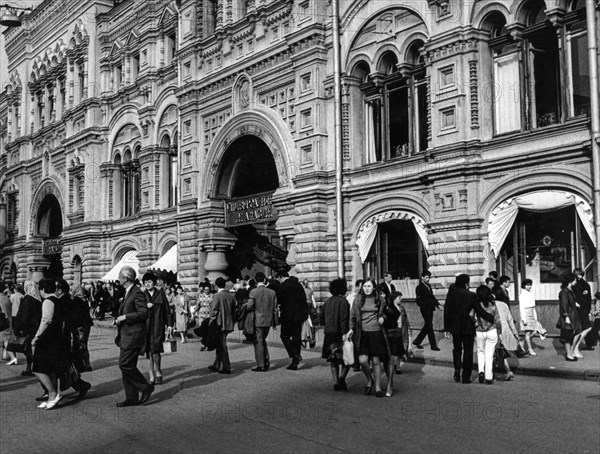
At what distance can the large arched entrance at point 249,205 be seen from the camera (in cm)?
2684

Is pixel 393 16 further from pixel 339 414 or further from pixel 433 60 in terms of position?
pixel 339 414

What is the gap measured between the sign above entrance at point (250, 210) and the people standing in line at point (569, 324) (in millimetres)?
12606

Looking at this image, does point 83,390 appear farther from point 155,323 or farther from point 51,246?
point 51,246

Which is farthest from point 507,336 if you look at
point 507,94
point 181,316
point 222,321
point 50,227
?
point 50,227

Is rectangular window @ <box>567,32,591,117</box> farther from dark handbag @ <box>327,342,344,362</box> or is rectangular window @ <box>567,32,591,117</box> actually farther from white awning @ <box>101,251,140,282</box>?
white awning @ <box>101,251,140,282</box>

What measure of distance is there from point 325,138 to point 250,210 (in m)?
5.20

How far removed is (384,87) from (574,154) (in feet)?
23.4

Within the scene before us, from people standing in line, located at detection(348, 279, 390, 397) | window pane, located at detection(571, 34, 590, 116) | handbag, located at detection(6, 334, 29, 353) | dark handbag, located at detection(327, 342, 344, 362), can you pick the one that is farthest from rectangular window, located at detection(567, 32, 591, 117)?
handbag, located at detection(6, 334, 29, 353)

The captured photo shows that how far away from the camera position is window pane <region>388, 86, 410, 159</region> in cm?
2125

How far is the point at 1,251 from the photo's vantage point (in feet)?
162

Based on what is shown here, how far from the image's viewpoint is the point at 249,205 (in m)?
26.8

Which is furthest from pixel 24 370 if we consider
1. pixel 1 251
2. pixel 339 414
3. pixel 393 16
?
pixel 1 251

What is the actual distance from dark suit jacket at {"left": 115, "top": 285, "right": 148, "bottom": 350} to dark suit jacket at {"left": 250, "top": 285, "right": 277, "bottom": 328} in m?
3.95

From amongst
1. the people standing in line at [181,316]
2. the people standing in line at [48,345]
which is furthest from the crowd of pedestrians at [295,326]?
the people standing in line at [181,316]
